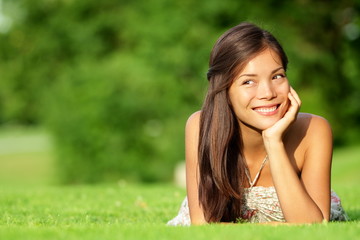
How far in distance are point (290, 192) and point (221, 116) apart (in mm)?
815

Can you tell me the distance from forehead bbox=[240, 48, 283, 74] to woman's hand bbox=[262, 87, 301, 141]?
0.31 m

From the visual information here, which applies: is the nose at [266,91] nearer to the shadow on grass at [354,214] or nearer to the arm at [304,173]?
the arm at [304,173]

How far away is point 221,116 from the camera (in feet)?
17.3

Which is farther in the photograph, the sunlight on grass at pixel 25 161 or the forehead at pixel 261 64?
the sunlight on grass at pixel 25 161

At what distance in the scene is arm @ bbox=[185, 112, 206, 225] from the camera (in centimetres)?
527

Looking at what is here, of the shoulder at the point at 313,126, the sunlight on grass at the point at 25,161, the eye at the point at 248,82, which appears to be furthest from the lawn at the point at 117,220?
the sunlight on grass at the point at 25,161

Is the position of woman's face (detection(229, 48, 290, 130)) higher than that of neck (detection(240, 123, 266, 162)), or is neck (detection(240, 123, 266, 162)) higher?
woman's face (detection(229, 48, 290, 130))

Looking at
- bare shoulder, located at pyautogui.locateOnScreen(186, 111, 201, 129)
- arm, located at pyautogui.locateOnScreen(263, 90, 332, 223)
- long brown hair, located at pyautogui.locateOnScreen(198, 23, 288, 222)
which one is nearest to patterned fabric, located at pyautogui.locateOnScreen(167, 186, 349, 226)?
long brown hair, located at pyautogui.locateOnScreen(198, 23, 288, 222)

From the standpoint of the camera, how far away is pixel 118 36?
132 feet

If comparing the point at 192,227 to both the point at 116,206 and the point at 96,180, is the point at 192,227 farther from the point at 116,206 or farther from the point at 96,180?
the point at 96,180

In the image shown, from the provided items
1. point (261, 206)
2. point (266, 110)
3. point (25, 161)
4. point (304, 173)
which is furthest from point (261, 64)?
point (25, 161)

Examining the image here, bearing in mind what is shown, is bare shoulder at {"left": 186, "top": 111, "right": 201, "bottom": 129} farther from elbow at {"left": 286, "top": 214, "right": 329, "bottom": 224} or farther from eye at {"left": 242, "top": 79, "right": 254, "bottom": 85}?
elbow at {"left": 286, "top": 214, "right": 329, "bottom": 224}

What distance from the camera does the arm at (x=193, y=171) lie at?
17.3ft

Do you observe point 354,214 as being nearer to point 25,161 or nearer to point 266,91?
point 266,91
